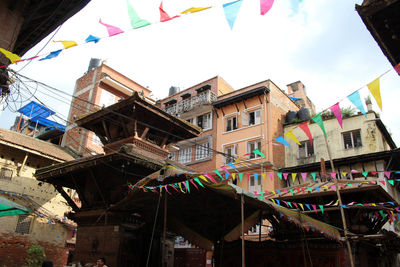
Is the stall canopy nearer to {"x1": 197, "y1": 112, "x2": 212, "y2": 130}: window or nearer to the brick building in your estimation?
the brick building

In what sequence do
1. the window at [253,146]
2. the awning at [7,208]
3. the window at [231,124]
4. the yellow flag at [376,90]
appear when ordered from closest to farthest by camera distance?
the yellow flag at [376,90]
the awning at [7,208]
the window at [253,146]
the window at [231,124]

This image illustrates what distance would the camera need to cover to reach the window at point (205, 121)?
109 ft

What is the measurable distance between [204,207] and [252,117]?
67.2 ft

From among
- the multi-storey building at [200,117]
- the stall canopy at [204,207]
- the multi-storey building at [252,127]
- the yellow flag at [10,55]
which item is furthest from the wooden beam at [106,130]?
the multi-storey building at [200,117]

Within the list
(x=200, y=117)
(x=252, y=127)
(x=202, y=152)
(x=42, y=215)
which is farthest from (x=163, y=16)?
(x=200, y=117)

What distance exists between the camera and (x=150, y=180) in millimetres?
8773

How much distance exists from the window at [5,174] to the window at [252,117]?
62.3ft

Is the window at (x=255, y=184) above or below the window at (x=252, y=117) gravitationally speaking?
below

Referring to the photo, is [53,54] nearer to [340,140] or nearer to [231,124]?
[340,140]

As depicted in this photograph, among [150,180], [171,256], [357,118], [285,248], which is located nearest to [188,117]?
[357,118]

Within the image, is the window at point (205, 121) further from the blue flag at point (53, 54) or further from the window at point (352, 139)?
the blue flag at point (53, 54)

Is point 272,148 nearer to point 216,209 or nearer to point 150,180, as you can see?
point 216,209

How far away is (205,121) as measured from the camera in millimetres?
33656

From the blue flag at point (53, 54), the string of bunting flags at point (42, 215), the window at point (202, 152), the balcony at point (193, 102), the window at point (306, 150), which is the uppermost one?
the balcony at point (193, 102)
